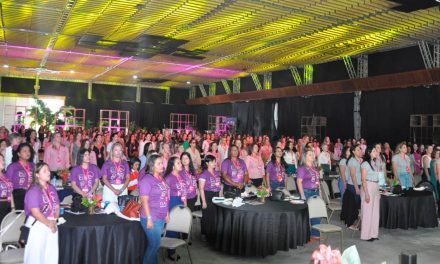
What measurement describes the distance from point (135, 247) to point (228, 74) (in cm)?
1612

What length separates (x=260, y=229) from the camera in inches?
221

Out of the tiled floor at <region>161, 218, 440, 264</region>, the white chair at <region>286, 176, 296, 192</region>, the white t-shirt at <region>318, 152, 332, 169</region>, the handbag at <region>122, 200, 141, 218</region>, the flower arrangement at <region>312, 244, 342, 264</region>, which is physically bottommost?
the tiled floor at <region>161, 218, 440, 264</region>

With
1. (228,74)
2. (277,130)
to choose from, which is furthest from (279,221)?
(228,74)

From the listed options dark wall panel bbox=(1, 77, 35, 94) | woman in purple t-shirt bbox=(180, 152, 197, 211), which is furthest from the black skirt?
dark wall panel bbox=(1, 77, 35, 94)

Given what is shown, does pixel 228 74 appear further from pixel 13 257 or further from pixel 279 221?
pixel 13 257

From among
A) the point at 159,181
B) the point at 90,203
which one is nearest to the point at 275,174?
the point at 159,181

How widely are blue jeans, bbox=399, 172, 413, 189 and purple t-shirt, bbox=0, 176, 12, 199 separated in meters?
7.28

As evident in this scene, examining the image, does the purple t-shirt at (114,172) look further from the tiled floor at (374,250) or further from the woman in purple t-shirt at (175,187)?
the tiled floor at (374,250)

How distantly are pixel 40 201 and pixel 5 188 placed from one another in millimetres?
1698

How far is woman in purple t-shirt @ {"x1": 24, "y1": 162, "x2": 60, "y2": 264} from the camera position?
3.95m

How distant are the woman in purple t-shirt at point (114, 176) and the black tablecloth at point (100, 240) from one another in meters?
1.55

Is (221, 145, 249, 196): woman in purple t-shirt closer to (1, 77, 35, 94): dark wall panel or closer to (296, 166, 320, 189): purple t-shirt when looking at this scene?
(296, 166, 320, 189): purple t-shirt

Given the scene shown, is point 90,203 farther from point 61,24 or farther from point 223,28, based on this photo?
point 61,24

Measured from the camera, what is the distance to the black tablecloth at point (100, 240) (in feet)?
13.9
